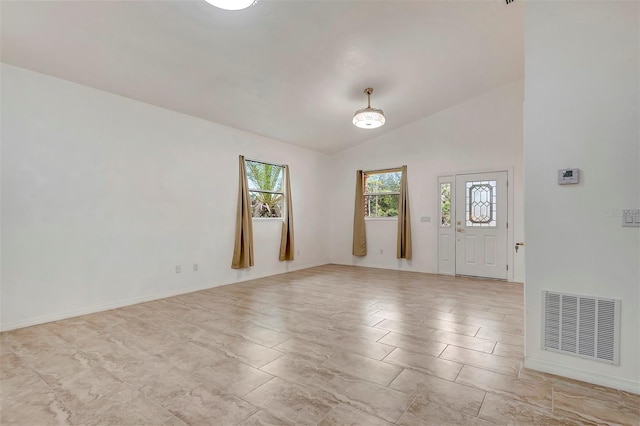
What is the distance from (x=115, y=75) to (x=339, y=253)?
5773 mm

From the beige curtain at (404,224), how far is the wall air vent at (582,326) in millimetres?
4220

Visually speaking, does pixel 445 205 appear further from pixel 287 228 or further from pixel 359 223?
pixel 287 228

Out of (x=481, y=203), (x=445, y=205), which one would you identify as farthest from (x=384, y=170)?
(x=481, y=203)

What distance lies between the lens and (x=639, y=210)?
2012 mm

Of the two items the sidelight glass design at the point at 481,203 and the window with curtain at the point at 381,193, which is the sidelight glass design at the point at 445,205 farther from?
the window with curtain at the point at 381,193

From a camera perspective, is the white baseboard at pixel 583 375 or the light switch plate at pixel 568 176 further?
the light switch plate at pixel 568 176

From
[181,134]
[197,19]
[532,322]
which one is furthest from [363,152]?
[532,322]

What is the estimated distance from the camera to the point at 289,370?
7.53ft

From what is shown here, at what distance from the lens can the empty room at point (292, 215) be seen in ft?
6.70

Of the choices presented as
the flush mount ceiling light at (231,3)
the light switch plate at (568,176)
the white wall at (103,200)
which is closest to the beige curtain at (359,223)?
the white wall at (103,200)

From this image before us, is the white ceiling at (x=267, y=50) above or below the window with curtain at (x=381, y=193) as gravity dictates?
above

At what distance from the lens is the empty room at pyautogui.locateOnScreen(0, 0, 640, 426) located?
6.70 feet

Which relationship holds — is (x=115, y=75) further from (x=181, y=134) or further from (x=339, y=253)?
(x=339, y=253)

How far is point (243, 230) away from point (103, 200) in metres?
2.15
